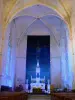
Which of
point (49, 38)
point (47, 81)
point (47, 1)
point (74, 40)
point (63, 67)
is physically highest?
point (47, 1)

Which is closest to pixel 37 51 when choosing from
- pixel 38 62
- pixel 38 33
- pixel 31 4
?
pixel 38 62

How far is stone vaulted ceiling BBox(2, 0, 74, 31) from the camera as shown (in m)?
17.1

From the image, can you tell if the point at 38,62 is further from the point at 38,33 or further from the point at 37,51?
the point at 38,33

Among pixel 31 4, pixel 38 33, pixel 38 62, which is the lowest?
pixel 38 62

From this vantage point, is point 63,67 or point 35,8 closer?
point 35,8

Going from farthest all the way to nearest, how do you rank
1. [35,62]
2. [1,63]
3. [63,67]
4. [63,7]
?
[35,62], [63,67], [63,7], [1,63]

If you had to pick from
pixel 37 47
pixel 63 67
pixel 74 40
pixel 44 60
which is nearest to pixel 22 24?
pixel 37 47

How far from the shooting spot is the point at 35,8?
19.6 meters

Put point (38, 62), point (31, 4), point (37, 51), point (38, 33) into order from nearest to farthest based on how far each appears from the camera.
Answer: point (31, 4), point (38, 62), point (37, 51), point (38, 33)

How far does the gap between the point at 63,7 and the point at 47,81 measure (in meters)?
8.96

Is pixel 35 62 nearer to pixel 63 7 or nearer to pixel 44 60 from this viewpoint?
pixel 44 60

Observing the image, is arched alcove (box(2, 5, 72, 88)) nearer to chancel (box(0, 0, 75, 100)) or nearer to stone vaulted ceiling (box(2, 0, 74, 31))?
chancel (box(0, 0, 75, 100))

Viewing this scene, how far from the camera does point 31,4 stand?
18031mm

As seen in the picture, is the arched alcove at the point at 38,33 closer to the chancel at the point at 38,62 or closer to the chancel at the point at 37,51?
the chancel at the point at 37,51
